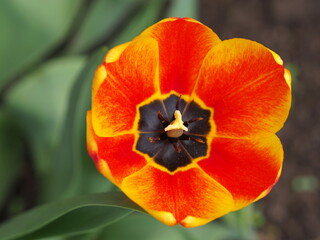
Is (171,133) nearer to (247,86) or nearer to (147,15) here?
(247,86)

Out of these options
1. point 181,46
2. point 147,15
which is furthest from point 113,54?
point 147,15

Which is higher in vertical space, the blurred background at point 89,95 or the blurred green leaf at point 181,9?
the blurred green leaf at point 181,9

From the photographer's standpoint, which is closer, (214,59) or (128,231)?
(214,59)

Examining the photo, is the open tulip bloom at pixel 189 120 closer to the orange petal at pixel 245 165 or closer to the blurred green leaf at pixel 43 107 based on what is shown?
the orange petal at pixel 245 165

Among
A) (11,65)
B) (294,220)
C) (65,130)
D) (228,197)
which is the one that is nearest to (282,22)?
(294,220)

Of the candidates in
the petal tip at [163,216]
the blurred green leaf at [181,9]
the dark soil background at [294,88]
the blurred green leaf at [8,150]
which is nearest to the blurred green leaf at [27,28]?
the blurred green leaf at [8,150]

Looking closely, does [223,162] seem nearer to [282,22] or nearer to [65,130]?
[65,130]
